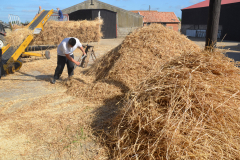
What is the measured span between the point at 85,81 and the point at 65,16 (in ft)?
53.1

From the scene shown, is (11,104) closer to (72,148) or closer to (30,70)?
(72,148)

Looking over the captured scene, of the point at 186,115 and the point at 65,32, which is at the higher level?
the point at 65,32

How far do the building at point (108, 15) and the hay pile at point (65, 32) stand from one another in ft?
29.0

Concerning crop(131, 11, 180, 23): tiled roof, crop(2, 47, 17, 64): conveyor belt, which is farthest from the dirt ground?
crop(131, 11, 180, 23): tiled roof

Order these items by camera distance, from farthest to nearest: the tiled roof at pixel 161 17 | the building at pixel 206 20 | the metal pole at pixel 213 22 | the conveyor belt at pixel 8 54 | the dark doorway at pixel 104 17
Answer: the tiled roof at pixel 161 17, the dark doorway at pixel 104 17, the building at pixel 206 20, the conveyor belt at pixel 8 54, the metal pole at pixel 213 22

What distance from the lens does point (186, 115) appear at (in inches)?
97.9

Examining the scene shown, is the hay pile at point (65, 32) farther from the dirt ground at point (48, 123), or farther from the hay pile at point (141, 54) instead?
the hay pile at point (141, 54)

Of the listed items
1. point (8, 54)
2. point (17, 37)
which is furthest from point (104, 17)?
point (8, 54)

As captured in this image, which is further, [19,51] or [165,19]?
[165,19]

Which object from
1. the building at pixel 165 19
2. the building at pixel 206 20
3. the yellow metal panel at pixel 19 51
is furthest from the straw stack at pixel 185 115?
the building at pixel 165 19

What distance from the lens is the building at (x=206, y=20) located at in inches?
847

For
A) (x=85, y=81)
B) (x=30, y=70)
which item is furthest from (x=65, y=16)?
(x=85, y=81)

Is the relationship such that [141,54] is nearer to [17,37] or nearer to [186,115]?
[186,115]

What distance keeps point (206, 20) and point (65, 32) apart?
20.8 metres
